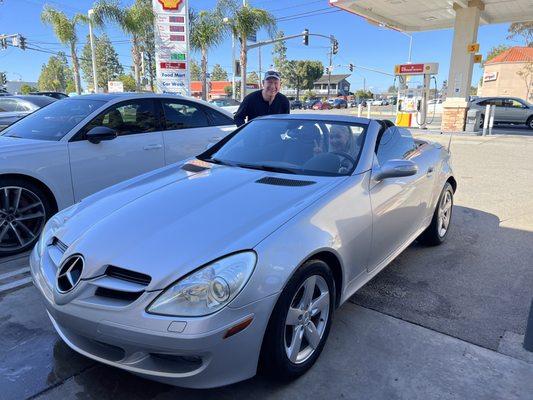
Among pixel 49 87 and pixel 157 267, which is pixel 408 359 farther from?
pixel 49 87

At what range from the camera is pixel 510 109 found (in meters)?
21.1

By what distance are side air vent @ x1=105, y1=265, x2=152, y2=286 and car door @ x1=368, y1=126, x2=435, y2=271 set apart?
159cm

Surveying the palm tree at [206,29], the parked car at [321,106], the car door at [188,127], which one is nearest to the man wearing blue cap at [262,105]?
the car door at [188,127]

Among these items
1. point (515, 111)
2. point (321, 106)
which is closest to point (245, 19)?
point (515, 111)

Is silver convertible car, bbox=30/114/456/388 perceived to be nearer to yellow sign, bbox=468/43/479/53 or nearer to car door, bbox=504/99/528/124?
yellow sign, bbox=468/43/479/53

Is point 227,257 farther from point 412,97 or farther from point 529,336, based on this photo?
point 412,97

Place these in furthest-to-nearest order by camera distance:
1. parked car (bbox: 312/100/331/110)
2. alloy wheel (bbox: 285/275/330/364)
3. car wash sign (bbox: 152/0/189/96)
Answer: parked car (bbox: 312/100/331/110)
car wash sign (bbox: 152/0/189/96)
alloy wheel (bbox: 285/275/330/364)

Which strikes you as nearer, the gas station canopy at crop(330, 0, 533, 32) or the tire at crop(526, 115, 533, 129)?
the gas station canopy at crop(330, 0, 533, 32)

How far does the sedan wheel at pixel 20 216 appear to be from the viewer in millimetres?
4055

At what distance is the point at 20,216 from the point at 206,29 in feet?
74.9

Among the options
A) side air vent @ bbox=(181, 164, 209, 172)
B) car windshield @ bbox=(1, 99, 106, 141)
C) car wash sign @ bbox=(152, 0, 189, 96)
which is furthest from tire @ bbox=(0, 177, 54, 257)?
car wash sign @ bbox=(152, 0, 189, 96)

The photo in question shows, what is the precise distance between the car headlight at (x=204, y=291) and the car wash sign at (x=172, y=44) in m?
11.2

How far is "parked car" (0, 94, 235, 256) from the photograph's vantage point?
413 centimetres

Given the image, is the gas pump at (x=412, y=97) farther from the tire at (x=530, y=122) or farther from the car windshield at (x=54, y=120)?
the car windshield at (x=54, y=120)
